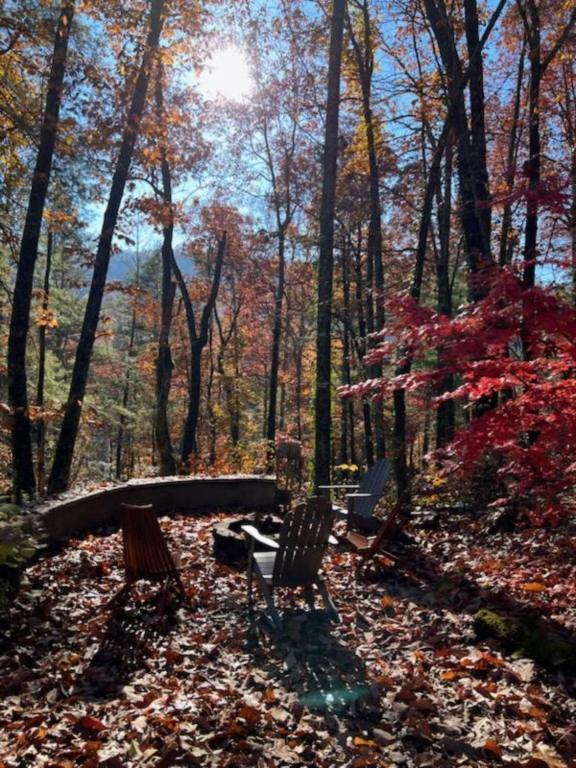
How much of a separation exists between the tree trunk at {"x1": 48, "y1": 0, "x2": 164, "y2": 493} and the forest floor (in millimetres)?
2915

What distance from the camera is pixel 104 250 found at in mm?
8547

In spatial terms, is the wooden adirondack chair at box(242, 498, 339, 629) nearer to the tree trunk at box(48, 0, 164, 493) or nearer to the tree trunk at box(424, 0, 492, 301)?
the tree trunk at box(424, 0, 492, 301)

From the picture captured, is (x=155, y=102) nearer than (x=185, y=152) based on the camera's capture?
Yes

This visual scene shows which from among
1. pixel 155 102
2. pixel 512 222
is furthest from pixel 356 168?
pixel 155 102

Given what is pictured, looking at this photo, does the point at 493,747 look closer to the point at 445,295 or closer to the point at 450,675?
the point at 450,675

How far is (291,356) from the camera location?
31484 millimetres

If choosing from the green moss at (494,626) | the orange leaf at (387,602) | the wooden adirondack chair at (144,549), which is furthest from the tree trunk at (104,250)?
the green moss at (494,626)

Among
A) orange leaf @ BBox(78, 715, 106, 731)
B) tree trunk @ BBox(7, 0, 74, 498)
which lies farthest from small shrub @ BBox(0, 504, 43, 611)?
tree trunk @ BBox(7, 0, 74, 498)

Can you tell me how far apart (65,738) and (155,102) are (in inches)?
551

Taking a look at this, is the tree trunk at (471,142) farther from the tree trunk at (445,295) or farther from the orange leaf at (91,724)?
the orange leaf at (91,724)

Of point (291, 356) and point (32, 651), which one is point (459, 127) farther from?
point (291, 356)

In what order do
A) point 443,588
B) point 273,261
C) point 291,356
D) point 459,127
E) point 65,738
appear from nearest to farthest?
point 65,738
point 443,588
point 459,127
point 273,261
point 291,356

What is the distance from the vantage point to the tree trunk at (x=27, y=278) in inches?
296

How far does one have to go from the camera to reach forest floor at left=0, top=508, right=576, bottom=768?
277cm
